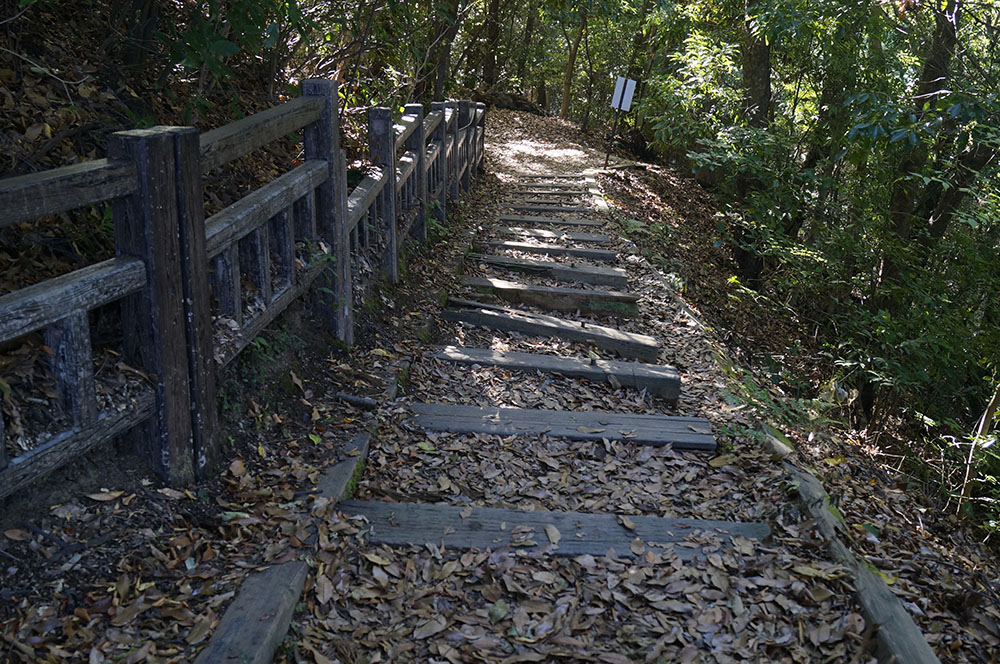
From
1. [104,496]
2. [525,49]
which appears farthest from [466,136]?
[525,49]

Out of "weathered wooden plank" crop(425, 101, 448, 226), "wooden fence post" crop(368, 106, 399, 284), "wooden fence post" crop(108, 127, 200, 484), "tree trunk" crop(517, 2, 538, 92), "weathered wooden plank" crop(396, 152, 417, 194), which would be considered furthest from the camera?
"tree trunk" crop(517, 2, 538, 92)

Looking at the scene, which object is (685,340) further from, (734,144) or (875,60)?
(875,60)

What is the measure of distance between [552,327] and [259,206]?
3319 millimetres

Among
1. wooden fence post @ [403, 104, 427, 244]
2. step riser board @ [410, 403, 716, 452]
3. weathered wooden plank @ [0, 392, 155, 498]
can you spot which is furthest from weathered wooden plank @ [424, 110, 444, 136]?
weathered wooden plank @ [0, 392, 155, 498]

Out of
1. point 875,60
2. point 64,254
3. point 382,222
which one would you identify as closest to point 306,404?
point 64,254

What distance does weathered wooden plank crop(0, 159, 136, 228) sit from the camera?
87.2 inches

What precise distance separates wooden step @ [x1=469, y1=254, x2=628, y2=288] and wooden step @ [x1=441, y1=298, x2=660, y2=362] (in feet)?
4.16

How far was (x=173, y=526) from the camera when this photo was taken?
9.76 ft

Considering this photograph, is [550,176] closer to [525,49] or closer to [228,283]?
[525,49]

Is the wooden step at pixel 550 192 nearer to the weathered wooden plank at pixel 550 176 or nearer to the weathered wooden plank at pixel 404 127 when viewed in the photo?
the weathered wooden plank at pixel 550 176

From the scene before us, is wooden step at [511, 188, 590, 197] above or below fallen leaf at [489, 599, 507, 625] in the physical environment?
above

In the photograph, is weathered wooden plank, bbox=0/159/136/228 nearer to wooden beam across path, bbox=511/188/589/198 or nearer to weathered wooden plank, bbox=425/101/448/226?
weathered wooden plank, bbox=425/101/448/226

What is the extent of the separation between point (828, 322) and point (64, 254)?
1030 centimetres

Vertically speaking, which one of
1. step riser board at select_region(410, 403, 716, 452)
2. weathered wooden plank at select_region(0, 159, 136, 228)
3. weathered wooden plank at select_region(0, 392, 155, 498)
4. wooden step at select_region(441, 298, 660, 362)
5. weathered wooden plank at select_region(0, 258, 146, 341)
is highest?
weathered wooden plank at select_region(0, 159, 136, 228)
